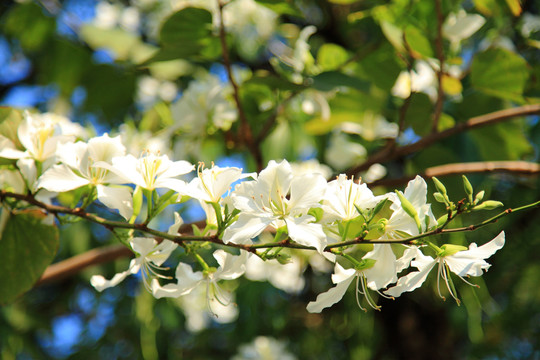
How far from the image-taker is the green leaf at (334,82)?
3.26 feet

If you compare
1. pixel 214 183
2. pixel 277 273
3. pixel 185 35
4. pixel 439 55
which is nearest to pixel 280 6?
pixel 185 35

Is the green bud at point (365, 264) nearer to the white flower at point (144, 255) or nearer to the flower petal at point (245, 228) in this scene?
the flower petal at point (245, 228)

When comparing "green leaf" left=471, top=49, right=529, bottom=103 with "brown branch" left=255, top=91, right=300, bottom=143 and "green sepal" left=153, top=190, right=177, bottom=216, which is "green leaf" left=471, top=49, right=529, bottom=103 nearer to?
"brown branch" left=255, top=91, right=300, bottom=143

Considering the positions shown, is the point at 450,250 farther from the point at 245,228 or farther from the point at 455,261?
the point at 245,228

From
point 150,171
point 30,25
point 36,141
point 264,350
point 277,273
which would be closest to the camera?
point 150,171

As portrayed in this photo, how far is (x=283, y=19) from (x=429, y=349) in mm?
1568

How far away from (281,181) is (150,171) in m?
0.18

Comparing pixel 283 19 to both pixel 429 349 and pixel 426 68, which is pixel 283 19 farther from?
pixel 429 349

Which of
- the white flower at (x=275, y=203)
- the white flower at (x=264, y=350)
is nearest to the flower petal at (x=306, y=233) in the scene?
the white flower at (x=275, y=203)

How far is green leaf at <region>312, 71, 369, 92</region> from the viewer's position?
3.26ft

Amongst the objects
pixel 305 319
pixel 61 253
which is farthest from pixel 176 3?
pixel 305 319

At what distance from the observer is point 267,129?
129cm

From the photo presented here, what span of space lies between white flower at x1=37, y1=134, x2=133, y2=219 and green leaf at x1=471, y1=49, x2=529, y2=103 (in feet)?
2.49

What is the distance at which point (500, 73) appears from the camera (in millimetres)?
1127
